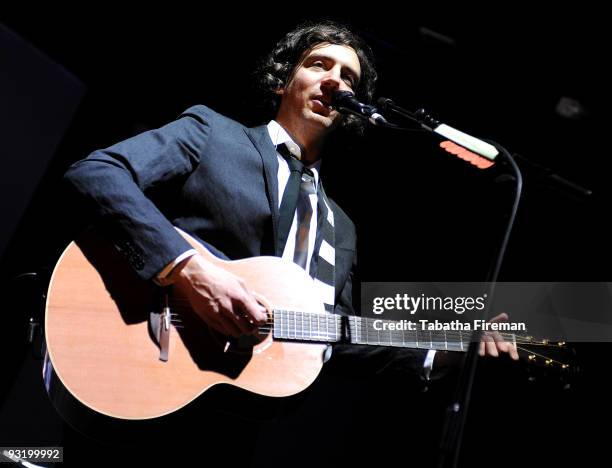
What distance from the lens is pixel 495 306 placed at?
8.86 ft

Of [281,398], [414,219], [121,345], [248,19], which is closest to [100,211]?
[121,345]

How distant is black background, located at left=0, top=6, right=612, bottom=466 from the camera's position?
107 inches

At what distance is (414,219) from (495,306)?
76cm

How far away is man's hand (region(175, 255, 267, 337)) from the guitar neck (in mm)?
146

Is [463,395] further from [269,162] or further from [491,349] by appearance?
[269,162]

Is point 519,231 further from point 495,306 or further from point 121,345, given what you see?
point 121,345

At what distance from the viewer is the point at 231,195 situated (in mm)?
1955

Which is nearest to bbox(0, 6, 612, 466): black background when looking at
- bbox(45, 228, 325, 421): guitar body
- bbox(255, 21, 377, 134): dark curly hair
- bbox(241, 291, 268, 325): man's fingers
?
bbox(255, 21, 377, 134): dark curly hair

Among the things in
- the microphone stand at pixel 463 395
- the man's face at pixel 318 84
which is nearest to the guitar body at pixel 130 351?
the microphone stand at pixel 463 395

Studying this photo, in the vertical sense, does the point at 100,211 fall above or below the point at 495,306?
below

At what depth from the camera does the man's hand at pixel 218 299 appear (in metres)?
1.73

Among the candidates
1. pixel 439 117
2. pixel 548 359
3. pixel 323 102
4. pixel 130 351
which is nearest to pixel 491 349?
pixel 548 359

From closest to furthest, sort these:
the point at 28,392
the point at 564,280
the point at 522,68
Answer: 1. the point at 28,392
2. the point at 564,280
3. the point at 522,68

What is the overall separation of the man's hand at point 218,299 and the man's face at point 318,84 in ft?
2.98
